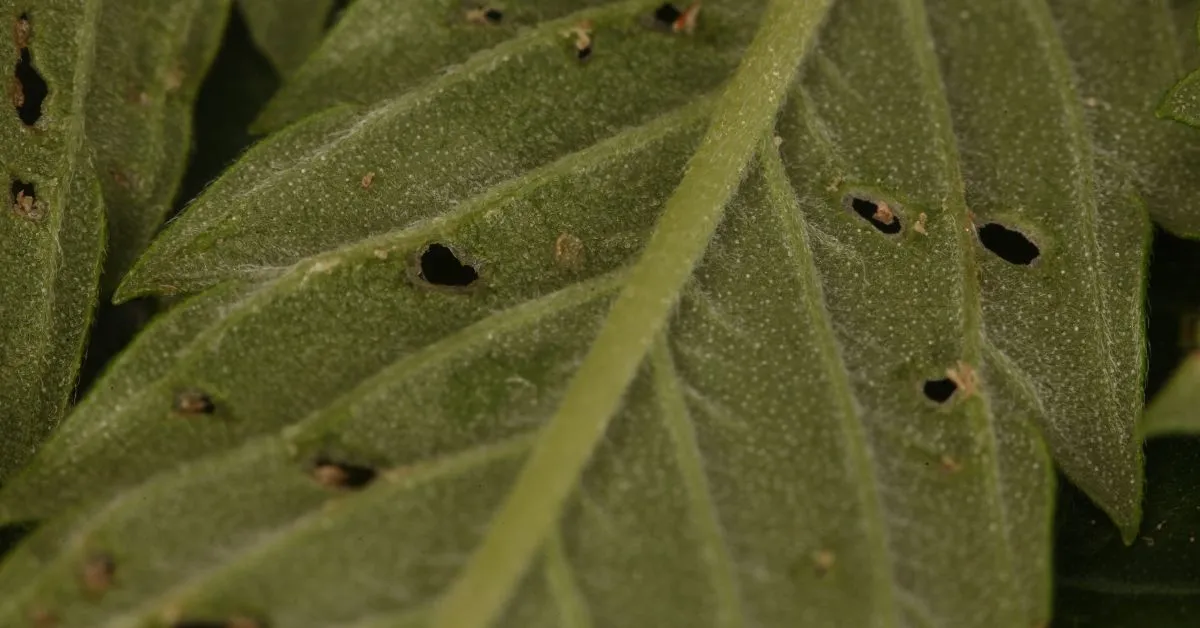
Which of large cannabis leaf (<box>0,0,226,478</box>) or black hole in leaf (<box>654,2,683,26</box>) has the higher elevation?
black hole in leaf (<box>654,2,683,26</box>)

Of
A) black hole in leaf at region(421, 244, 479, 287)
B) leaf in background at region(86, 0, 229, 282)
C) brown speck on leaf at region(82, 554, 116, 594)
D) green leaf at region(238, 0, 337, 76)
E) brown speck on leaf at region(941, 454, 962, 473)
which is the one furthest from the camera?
green leaf at region(238, 0, 337, 76)

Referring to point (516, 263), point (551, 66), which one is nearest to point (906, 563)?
point (516, 263)

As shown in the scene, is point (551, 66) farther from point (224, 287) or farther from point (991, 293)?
point (991, 293)

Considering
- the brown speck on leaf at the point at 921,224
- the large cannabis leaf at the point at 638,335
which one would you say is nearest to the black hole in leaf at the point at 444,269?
the large cannabis leaf at the point at 638,335

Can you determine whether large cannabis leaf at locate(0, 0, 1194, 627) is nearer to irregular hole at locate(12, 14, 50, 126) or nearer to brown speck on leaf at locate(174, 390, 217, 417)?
brown speck on leaf at locate(174, 390, 217, 417)

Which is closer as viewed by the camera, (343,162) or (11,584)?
(11,584)

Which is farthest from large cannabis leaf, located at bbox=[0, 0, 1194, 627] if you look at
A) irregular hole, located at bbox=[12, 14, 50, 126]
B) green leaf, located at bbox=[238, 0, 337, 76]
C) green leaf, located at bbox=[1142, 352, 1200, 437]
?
irregular hole, located at bbox=[12, 14, 50, 126]

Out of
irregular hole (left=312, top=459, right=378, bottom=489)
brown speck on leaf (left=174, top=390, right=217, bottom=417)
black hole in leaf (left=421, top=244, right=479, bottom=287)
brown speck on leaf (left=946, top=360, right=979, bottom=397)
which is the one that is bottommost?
irregular hole (left=312, top=459, right=378, bottom=489)
